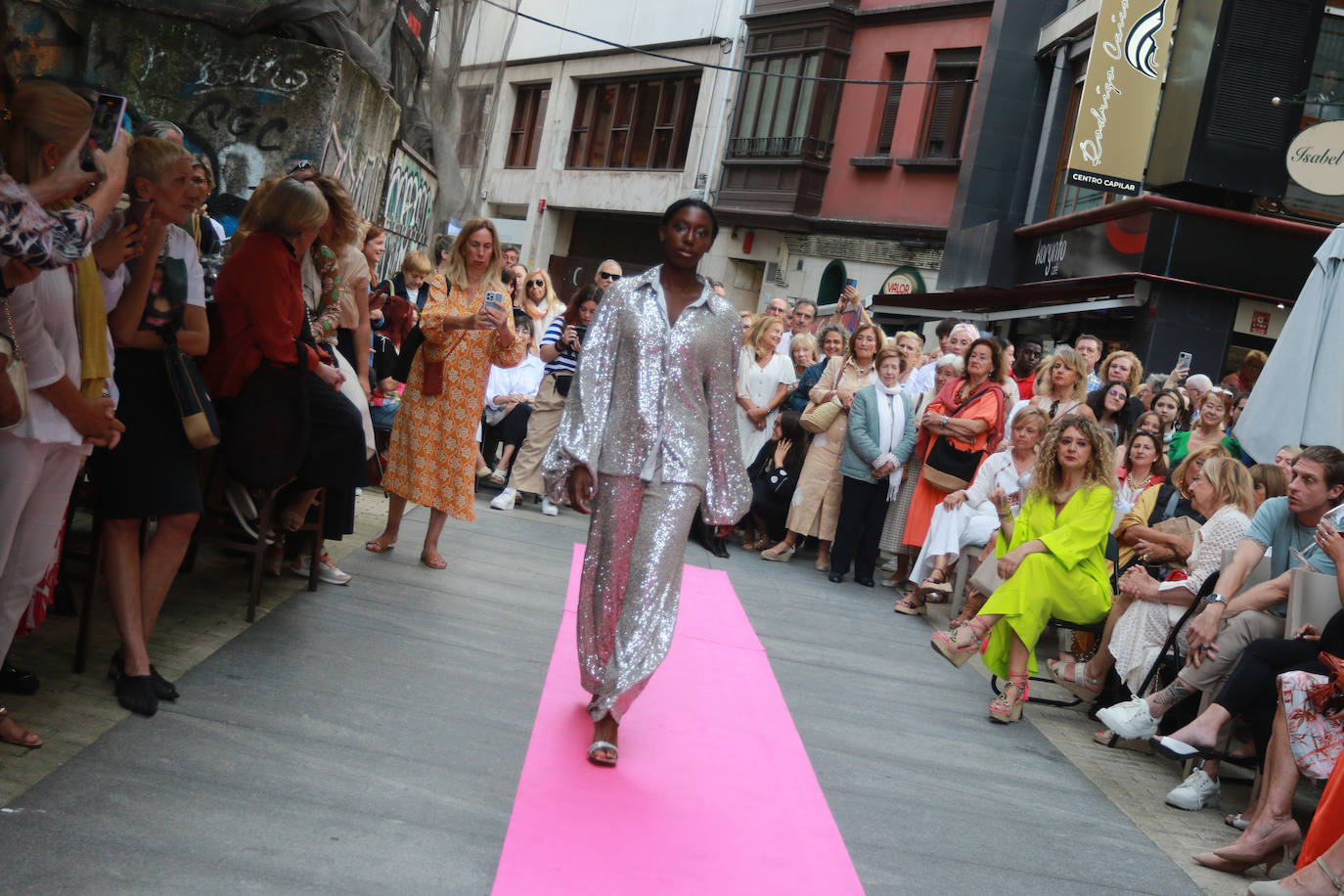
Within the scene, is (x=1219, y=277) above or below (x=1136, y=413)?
above

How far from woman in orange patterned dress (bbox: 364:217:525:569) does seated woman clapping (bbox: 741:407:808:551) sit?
3935 mm

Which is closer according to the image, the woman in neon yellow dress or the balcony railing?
the woman in neon yellow dress

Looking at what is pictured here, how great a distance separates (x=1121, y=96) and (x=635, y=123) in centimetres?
1740

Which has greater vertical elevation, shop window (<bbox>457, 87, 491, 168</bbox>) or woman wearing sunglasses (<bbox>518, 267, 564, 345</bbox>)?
shop window (<bbox>457, 87, 491, 168</bbox>)

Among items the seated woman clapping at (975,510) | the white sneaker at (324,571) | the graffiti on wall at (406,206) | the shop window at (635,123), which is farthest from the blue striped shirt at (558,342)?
the shop window at (635,123)

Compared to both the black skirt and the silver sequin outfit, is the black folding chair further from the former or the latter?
the black skirt

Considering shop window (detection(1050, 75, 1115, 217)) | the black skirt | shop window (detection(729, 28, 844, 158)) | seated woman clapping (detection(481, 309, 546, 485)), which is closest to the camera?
the black skirt

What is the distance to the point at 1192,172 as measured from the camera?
15.5m

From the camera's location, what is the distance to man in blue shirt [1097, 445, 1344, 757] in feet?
20.2

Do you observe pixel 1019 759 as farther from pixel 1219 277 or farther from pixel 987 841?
pixel 1219 277

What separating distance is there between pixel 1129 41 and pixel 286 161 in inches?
438

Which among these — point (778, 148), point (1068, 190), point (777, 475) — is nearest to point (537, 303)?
point (777, 475)

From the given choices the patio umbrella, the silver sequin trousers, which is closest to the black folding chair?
the patio umbrella

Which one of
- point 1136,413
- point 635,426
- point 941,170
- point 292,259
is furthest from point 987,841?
point 941,170
